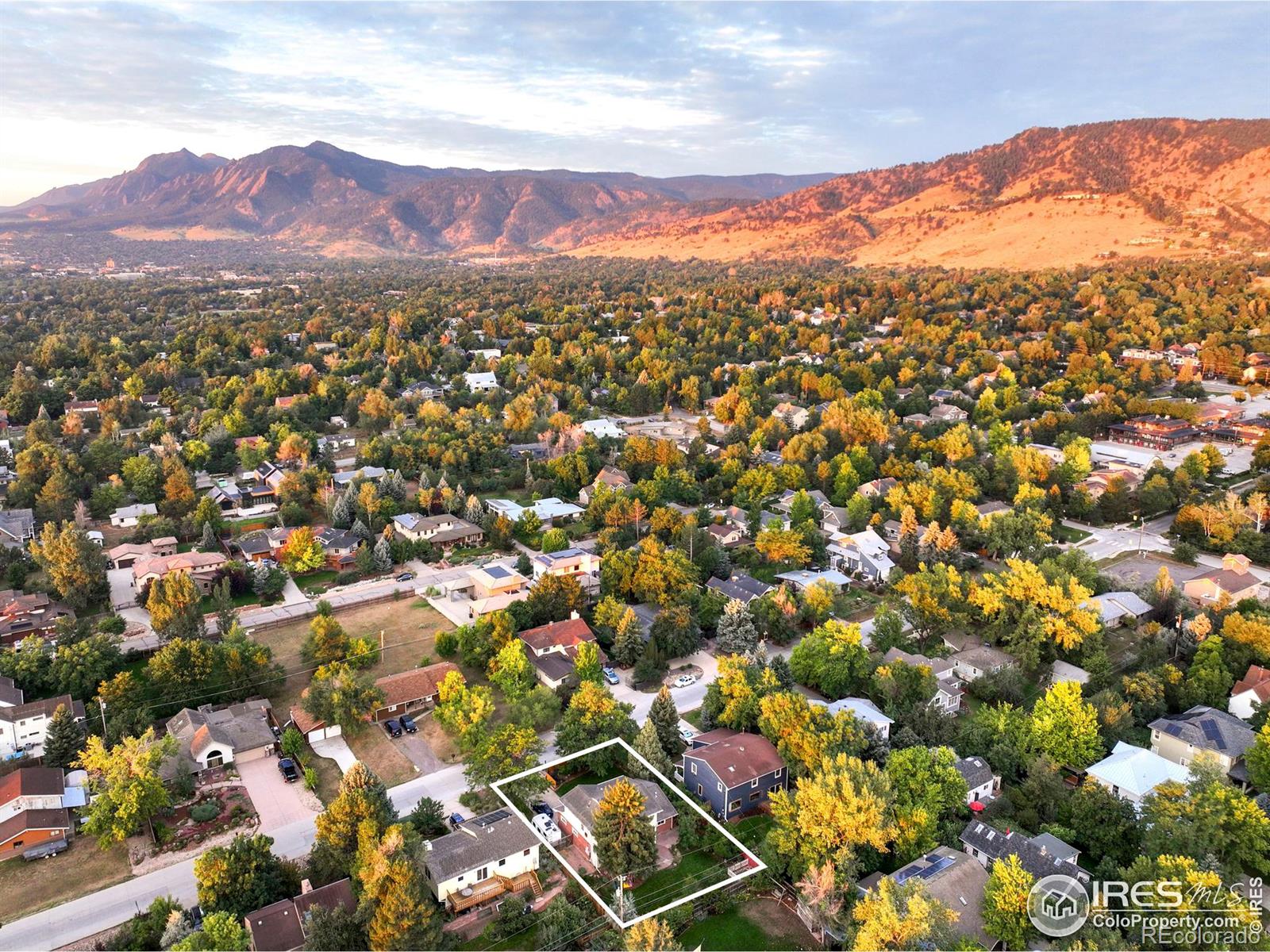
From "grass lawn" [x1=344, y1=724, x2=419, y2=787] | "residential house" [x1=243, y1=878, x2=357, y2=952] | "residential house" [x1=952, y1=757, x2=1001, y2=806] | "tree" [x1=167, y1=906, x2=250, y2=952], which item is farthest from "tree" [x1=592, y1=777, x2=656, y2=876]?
"residential house" [x1=952, y1=757, x2=1001, y2=806]

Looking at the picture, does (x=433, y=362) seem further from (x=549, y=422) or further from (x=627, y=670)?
(x=627, y=670)

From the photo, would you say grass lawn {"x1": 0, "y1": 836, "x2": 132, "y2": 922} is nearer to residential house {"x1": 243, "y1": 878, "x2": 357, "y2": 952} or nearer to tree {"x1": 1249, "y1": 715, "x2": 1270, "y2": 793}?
residential house {"x1": 243, "y1": 878, "x2": 357, "y2": 952}

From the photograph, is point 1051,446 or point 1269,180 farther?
point 1269,180

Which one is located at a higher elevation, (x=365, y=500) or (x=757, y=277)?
(x=757, y=277)

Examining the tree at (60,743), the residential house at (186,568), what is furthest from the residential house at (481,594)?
the tree at (60,743)

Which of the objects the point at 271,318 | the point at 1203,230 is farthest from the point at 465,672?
the point at 1203,230

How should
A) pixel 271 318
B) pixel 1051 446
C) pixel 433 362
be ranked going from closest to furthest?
pixel 1051 446 < pixel 433 362 < pixel 271 318

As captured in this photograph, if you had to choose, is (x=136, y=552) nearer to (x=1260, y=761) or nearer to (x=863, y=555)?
(x=863, y=555)
